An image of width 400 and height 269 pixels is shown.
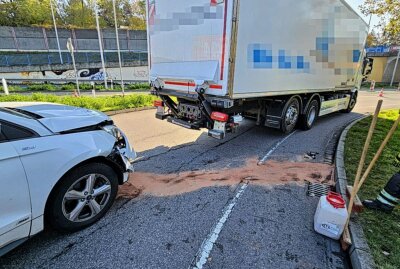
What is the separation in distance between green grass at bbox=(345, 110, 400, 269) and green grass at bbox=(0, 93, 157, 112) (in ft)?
27.8

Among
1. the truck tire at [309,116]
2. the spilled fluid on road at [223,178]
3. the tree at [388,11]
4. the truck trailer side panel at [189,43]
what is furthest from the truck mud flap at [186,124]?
the tree at [388,11]

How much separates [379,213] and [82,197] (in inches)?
147

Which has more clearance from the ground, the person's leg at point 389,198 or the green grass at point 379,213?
the person's leg at point 389,198

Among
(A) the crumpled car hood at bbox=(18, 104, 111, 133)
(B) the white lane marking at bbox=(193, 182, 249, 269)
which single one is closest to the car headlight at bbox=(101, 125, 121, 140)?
(A) the crumpled car hood at bbox=(18, 104, 111, 133)

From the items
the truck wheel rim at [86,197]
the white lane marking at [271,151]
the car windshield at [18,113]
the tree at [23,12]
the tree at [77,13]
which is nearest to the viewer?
the car windshield at [18,113]

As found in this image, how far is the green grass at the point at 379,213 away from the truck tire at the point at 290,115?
1.45 m

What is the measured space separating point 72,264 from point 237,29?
414 centimetres

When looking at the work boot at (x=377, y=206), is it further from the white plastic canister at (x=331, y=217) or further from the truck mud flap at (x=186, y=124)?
the truck mud flap at (x=186, y=124)

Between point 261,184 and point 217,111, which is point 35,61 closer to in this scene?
point 217,111

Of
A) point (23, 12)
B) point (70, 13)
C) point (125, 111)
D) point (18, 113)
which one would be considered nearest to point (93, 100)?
point (125, 111)

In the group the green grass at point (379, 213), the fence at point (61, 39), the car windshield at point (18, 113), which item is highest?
the fence at point (61, 39)

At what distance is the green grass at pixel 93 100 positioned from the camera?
30.1 ft

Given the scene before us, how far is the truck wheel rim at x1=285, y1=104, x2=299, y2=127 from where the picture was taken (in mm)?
6405

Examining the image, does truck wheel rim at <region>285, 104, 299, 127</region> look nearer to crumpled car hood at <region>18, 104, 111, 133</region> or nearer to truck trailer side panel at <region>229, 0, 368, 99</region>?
truck trailer side panel at <region>229, 0, 368, 99</region>
